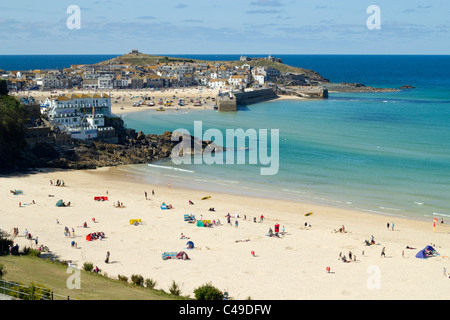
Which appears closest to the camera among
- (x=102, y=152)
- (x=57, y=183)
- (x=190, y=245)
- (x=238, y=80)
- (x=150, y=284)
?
(x=150, y=284)

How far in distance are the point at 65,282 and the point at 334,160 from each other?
35.7 meters

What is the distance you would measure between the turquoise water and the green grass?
20250 mm

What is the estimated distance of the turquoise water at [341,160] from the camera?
124 feet

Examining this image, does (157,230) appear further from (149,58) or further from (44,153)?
(149,58)

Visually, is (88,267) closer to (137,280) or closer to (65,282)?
(137,280)

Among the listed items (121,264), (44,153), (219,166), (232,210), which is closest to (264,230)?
(232,210)

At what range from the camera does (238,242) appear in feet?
89.9

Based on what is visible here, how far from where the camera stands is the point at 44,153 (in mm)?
45812

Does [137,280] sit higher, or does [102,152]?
[102,152]

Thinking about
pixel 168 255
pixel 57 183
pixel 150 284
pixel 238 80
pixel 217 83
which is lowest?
pixel 168 255

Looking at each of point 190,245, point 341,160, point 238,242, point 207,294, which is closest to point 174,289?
point 207,294

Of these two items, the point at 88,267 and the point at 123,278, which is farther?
the point at 88,267

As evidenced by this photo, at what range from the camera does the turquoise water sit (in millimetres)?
37719

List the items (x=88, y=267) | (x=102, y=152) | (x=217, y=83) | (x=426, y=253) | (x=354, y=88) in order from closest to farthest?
1. (x=88, y=267)
2. (x=426, y=253)
3. (x=102, y=152)
4. (x=217, y=83)
5. (x=354, y=88)
